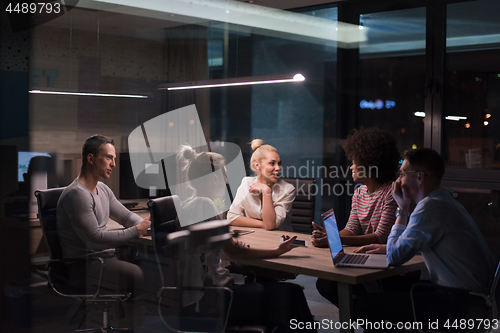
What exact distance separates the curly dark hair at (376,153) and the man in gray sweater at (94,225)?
1396 millimetres

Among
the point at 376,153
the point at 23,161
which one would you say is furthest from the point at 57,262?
the point at 376,153

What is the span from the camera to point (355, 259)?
2.34 meters

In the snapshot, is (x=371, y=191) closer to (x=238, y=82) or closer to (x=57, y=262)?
(x=238, y=82)

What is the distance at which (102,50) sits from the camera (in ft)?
14.6

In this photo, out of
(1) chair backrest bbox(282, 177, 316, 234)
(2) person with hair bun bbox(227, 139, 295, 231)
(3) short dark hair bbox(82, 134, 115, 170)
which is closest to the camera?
(3) short dark hair bbox(82, 134, 115, 170)

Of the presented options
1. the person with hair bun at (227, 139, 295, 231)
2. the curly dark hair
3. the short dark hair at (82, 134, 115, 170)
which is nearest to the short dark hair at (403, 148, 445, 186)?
the curly dark hair

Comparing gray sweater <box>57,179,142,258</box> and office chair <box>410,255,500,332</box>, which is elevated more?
gray sweater <box>57,179,142,258</box>

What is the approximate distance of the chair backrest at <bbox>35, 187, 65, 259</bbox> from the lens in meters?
2.93

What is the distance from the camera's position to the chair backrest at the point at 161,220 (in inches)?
102

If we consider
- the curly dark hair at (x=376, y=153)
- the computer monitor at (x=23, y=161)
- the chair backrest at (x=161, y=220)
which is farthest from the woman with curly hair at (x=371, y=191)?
the computer monitor at (x=23, y=161)

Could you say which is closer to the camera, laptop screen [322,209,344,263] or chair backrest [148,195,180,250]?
laptop screen [322,209,344,263]

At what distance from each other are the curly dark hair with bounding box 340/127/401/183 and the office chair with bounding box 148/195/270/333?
1.01 metres

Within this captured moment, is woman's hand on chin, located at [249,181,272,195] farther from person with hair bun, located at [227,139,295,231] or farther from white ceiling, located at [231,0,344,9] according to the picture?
white ceiling, located at [231,0,344,9]

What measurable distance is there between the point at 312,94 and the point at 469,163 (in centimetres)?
252
